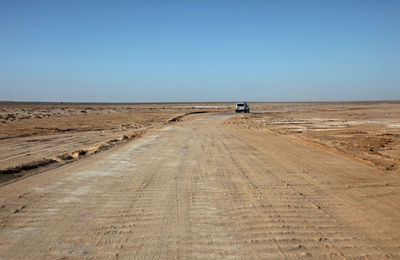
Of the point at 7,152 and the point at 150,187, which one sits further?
the point at 7,152

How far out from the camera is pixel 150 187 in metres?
7.52

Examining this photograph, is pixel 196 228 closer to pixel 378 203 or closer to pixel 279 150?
pixel 378 203

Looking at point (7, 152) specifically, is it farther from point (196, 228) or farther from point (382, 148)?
point (382, 148)

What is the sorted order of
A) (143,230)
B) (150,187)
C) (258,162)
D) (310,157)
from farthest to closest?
(310,157) < (258,162) < (150,187) < (143,230)

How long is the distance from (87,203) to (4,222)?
1.36 metres

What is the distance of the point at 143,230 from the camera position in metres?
4.99

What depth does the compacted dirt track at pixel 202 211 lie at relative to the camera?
172 inches

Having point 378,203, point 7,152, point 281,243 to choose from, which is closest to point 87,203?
point 281,243

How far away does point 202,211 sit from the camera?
5828 millimetres

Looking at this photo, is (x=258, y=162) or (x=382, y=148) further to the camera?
(x=382, y=148)

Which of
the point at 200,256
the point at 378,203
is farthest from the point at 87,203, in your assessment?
the point at 378,203

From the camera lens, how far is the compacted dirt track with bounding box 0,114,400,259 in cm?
438

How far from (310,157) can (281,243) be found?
754cm

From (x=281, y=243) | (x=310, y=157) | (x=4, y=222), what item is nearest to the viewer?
(x=281, y=243)
